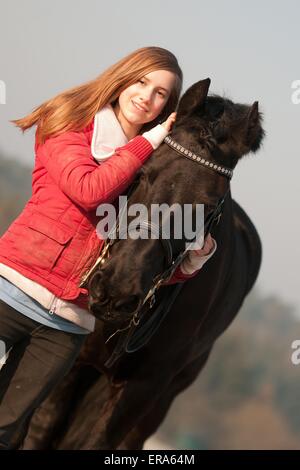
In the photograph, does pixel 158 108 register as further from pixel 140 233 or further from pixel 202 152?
pixel 140 233

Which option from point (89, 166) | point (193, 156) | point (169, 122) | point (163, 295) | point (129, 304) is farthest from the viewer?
point (163, 295)

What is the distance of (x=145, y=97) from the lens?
4117mm

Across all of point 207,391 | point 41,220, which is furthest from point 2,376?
point 207,391

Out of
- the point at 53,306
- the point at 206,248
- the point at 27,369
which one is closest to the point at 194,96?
the point at 206,248

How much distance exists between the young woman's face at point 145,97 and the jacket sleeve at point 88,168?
0.80 ft

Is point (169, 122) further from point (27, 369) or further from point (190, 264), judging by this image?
point (27, 369)

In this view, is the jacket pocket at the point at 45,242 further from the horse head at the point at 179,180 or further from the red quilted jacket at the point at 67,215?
the horse head at the point at 179,180

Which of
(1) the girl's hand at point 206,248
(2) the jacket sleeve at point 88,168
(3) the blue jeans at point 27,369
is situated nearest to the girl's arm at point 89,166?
(2) the jacket sleeve at point 88,168

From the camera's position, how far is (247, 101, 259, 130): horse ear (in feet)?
13.2

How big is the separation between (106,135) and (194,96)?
440 millimetres

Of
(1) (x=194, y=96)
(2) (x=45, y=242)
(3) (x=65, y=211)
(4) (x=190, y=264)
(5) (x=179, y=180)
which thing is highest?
(1) (x=194, y=96)

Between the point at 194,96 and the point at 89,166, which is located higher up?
the point at 194,96

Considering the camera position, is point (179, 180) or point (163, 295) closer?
point (179, 180)

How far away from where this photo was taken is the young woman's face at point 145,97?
13.6 feet
